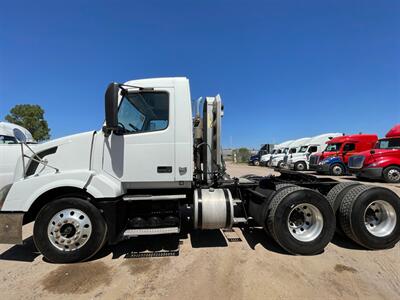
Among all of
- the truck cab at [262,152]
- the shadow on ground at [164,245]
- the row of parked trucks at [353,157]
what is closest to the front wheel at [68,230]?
the shadow on ground at [164,245]

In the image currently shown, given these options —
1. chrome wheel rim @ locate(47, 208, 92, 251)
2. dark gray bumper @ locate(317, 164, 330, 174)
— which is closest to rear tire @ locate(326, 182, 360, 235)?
chrome wheel rim @ locate(47, 208, 92, 251)

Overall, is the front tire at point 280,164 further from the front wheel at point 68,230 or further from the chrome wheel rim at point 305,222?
the front wheel at point 68,230

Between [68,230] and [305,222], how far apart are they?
3839 millimetres

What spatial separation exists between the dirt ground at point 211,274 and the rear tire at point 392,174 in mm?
10739

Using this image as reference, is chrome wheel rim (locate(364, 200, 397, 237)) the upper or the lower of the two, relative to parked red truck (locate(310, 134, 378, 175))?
lower

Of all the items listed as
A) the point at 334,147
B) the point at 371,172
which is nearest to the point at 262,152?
the point at 334,147

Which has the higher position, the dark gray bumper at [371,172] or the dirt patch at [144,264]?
the dark gray bumper at [371,172]

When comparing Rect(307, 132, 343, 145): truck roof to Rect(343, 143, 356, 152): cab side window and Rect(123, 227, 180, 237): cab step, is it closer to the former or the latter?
Rect(343, 143, 356, 152): cab side window

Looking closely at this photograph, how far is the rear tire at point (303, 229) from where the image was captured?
3941 mm

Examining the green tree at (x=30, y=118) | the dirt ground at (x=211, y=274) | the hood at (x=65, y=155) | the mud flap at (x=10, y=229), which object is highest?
the green tree at (x=30, y=118)

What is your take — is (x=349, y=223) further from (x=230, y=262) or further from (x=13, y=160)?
(x=13, y=160)

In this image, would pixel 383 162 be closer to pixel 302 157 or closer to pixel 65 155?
pixel 302 157

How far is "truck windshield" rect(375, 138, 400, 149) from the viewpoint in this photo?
1352 centimetres

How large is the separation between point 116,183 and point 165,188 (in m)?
0.82
